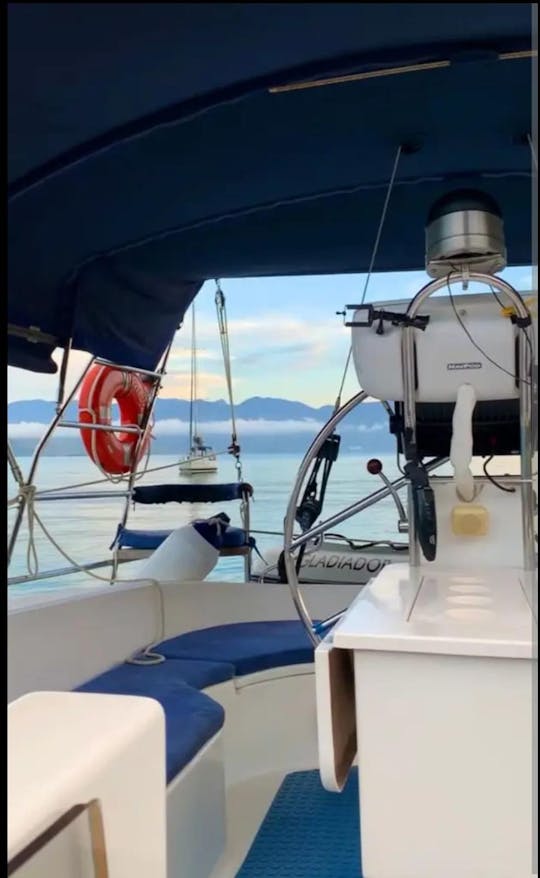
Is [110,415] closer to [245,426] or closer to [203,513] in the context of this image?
[245,426]

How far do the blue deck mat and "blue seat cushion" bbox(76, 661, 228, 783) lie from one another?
30 cm

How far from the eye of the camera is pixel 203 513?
20.4 feet

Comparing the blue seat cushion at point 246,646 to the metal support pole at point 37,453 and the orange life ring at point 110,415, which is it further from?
the orange life ring at point 110,415

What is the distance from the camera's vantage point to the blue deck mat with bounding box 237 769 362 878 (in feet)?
5.32

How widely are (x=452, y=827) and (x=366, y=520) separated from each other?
20.7 ft

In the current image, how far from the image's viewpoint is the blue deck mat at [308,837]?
1622mm

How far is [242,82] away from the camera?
4.25 ft

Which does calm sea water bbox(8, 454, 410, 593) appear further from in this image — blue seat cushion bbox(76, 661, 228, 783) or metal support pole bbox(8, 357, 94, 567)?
blue seat cushion bbox(76, 661, 228, 783)

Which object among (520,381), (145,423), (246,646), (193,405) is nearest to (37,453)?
(145,423)

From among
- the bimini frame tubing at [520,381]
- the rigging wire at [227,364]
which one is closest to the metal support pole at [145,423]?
the rigging wire at [227,364]

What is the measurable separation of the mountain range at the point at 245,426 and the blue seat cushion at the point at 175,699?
69 centimetres

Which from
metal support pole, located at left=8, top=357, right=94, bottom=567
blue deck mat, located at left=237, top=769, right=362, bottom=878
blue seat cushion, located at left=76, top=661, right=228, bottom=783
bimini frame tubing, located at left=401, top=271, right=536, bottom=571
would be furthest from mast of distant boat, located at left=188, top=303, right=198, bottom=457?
bimini frame tubing, located at left=401, top=271, right=536, bottom=571

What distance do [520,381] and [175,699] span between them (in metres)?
1.04

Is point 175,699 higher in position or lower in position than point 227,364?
lower
